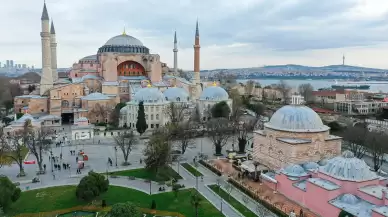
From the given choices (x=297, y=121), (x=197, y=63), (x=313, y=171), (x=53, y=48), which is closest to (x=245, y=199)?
(x=313, y=171)

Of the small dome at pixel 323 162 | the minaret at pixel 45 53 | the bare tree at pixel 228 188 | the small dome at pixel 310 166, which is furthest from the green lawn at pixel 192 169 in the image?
the minaret at pixel 45 53

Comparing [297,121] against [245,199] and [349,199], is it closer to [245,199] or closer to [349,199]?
[245,199]

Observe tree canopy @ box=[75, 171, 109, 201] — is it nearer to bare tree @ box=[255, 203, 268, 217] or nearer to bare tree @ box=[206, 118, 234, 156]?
bare tree @ box=[255, 203, 268, 217]

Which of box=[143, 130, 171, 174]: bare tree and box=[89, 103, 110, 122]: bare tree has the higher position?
box=[89, 103, 110, 122]: bare tree

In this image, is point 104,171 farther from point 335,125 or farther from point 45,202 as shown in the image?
point 335,125

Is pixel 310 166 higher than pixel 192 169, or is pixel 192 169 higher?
pixel 310 166

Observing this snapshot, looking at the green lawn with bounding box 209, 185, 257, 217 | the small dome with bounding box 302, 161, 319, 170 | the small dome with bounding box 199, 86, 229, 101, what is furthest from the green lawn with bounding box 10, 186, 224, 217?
the small dome with bounding box 199, 86, 229, 101
